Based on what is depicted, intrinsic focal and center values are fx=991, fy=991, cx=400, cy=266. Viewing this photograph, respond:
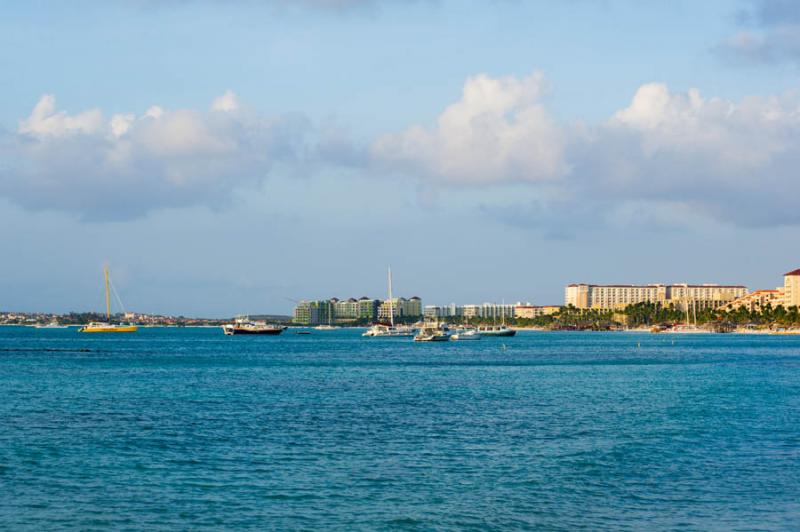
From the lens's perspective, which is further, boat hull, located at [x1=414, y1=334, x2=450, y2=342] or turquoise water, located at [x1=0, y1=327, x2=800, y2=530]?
boat hull, located at [x1=414, y1=334, x2=450, y2=342]

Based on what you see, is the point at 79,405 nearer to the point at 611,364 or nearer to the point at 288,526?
the point at 288,526

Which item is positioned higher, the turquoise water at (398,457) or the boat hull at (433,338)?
the boat hull at (433,338)

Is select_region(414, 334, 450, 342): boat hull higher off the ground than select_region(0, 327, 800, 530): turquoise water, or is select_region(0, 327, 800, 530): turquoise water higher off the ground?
select_region(414, 334, 450, 342): boat hull

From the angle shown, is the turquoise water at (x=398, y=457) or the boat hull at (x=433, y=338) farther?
the boat hull at (x=433, y=338)

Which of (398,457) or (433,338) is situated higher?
(433,338)

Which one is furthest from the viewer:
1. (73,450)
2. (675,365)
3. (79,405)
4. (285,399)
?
(675,365)

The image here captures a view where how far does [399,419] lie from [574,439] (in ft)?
31.7

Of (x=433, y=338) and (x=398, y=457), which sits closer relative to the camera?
(x=398, y=457)

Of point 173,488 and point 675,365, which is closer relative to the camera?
point 173,488

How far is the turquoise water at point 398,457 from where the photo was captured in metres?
25.8

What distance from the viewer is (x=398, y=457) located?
34312 millimetres

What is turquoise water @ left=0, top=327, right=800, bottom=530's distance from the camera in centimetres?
2583

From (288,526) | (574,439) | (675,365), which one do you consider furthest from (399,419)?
(675,365)

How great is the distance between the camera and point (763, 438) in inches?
1553
